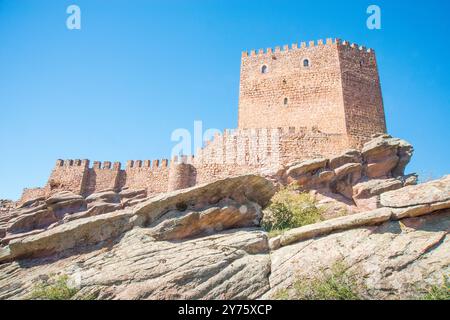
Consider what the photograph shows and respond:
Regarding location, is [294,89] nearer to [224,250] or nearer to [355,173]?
[355,173]

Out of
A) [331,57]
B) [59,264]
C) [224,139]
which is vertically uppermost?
[331,57]

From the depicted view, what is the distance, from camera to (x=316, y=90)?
84.2 feet

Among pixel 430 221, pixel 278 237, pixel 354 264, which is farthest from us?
pixel 278 237

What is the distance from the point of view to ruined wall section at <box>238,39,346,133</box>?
81.7ft

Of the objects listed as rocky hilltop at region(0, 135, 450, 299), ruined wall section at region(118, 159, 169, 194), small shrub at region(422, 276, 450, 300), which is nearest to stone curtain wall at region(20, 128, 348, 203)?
ruined wall section at region(118, 159, 169, 194)

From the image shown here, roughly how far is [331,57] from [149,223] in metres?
21.0

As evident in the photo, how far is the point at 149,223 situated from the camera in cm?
1184

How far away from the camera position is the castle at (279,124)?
2198cm

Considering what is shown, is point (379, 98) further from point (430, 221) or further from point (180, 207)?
point (180, 207)

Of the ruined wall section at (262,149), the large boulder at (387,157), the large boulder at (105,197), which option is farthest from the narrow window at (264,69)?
the large boulder at (105,197)

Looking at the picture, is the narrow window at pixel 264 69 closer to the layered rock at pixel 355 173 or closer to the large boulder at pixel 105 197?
the layered rock at pixel 355 173

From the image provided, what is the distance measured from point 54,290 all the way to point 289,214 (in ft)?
30.1

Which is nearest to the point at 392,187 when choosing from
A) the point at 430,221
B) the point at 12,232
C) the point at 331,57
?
the point at 430,221

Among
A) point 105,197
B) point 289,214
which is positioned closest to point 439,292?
point 289,214
